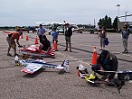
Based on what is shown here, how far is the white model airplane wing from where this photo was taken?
28.5 feet

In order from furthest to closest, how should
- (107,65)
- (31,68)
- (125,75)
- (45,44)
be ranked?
(45,44), (31,68), (107,65), (125,75)

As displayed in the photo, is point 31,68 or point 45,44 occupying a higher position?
point 45,44

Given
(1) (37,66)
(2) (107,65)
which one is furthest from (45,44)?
(2) (107,65)

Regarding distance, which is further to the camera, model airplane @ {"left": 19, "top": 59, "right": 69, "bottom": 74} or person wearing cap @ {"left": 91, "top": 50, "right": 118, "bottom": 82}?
model airplane @ {"left": 19, "top": 59, "right": 69, "bottom": 74}

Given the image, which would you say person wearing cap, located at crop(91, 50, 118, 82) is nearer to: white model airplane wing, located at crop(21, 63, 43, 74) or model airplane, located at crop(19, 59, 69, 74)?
model airplane, located at crop(19, 59, 69, 74)

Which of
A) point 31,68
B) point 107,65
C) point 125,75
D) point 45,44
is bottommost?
point 31,68

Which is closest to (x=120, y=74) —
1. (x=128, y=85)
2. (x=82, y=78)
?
(x=128, y=85)

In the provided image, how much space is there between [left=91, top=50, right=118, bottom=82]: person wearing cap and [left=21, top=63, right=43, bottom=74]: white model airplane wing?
2365mm

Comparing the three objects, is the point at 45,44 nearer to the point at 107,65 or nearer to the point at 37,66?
Result: the point at 37,66

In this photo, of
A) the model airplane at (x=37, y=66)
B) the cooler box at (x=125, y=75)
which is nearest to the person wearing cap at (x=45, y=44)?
the model airplane at (x=37, y=66)

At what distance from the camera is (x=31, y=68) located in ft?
29.6

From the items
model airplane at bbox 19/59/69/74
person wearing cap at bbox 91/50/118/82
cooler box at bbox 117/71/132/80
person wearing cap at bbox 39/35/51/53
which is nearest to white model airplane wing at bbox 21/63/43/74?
model airplane at bbox 19/59/69/74

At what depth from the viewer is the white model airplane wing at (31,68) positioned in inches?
342

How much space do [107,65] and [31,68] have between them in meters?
2.96
